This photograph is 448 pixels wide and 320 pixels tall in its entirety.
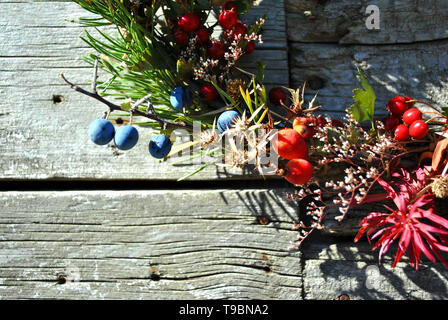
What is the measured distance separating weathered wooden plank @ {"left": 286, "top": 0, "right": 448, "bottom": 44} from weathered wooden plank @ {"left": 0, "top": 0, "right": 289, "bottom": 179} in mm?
52

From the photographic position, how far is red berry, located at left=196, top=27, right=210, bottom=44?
0.86 meters

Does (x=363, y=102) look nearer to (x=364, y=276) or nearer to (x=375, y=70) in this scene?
(x=375, y=70)

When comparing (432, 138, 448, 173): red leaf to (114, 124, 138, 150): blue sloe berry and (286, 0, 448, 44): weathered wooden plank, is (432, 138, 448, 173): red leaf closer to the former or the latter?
(286, 0, 448, 44): weathered wooden plank

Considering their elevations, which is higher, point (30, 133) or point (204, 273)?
point (30, 133)

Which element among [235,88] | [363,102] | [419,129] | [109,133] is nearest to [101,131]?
[109,133]

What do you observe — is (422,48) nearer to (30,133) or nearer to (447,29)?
(447,29)

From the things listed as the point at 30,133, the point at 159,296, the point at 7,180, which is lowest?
the point at 159,296

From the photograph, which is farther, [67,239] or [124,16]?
[67,239]

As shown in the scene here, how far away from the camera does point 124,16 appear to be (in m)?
0.82

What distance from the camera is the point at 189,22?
0.84 meters

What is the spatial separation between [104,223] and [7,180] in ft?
0.93

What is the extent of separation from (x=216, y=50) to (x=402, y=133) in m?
0.43

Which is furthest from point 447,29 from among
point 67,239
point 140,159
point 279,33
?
point 67,239

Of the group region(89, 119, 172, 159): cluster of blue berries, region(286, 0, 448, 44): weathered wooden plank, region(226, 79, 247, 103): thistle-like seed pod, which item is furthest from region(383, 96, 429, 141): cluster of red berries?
region(89, 119, 172, 159): cluster of blue berries
